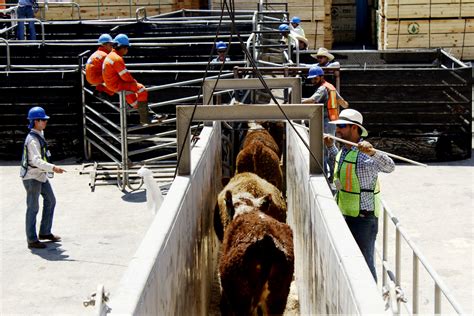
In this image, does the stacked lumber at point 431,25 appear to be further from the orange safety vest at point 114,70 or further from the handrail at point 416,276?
the handrail at point 416,276

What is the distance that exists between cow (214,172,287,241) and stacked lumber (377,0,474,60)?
13787 millimetres

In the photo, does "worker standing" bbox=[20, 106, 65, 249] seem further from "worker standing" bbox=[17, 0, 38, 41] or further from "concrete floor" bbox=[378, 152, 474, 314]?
"worker standing" bbox=[17, 0, 38, 41]

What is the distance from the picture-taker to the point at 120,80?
14.1 metres

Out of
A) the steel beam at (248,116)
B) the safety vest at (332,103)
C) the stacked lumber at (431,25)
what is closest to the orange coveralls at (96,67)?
the safety vest at (332,103)

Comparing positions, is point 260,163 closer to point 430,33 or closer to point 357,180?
point 357,180

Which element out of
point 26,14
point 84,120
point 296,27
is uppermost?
point 26,14

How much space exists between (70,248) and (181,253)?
465 cm

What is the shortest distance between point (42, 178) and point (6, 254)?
1.05 meters

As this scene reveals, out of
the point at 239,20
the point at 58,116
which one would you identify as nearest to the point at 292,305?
the point at 58,116

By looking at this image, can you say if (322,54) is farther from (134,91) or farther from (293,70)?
(134,91)

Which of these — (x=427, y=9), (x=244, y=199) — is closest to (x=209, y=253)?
(x=244, y=199)

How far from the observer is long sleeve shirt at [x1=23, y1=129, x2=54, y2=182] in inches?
437

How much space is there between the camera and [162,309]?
5895 mm

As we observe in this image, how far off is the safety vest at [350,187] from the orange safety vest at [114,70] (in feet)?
21.5
